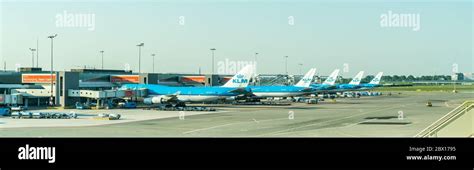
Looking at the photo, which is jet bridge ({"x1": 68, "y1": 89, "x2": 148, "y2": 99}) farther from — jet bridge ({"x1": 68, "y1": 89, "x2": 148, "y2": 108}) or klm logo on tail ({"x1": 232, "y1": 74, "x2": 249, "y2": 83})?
klm logo on tail ({"x1": 232, "y1": 74, "x2": 249, "y2": 83})

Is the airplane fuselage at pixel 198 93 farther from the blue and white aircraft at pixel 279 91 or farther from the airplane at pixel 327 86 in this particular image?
the airplane at pixel 327 86

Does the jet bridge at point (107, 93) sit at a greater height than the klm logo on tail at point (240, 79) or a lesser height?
lesser

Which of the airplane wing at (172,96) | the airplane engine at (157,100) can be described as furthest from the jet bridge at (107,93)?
the airplane wing at (172,96)

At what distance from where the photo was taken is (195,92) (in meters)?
64.2

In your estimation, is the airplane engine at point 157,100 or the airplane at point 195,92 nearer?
the airplane engine at point 157,100

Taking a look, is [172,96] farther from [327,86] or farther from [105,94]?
[327,86]

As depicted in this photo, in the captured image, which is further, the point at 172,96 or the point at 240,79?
the point at 240,79

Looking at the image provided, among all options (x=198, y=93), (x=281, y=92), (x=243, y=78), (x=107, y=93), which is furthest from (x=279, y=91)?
(x=107, y=93)

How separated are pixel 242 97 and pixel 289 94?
9599 mm

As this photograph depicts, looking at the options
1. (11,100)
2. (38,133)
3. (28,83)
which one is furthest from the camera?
(28,83)

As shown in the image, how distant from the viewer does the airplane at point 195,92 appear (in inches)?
2483
